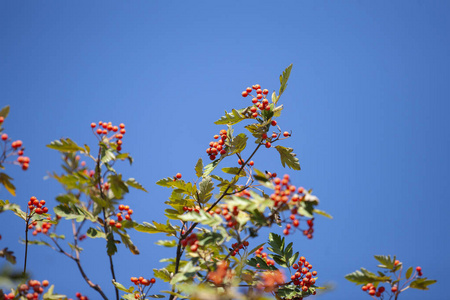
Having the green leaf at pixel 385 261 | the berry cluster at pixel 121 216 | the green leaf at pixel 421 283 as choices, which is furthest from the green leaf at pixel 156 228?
the green leaf at pixel 421 283

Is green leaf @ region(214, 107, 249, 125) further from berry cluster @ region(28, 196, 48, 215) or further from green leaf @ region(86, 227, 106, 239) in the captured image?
berry cluster @ region(28, 196, 48, 215)

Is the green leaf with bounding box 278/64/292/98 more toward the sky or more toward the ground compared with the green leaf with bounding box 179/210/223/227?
more toward the sky

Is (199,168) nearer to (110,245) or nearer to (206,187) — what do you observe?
(206,187)

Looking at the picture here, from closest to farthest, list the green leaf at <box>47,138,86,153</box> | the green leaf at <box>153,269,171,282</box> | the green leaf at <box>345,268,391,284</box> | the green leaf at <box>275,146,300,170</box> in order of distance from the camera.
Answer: the green leaf at <box>47,138,86,153</box>
the green leaf at <box>345,268,391,284</box>
the green leaf at <box>153,269,171,282</box>
the green leaf at <box>275,146,300,170</box>

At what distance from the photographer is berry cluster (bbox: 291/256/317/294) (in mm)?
5094

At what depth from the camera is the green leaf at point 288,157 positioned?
541cm

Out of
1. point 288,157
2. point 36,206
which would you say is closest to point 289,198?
point 288,157

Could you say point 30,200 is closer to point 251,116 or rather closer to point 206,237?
point 206,237

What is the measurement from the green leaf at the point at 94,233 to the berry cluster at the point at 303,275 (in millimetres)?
2344

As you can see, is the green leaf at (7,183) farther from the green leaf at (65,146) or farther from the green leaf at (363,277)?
the green leaf at (363,277)

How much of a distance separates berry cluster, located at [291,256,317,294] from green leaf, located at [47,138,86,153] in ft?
9.60

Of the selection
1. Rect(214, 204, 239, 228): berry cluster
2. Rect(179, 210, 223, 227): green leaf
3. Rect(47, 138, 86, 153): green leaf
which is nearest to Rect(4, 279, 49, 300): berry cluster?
Rect(47, 138, 86, 153): green leaf

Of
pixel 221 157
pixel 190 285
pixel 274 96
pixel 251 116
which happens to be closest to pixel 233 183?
pixel 221 157

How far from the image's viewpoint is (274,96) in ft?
17.7
